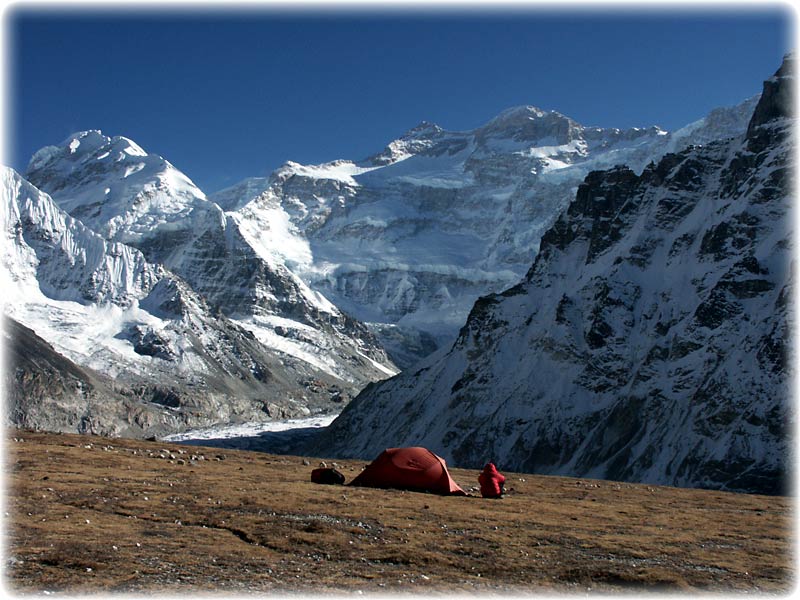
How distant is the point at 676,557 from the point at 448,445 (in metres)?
160

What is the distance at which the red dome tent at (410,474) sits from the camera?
171 ft

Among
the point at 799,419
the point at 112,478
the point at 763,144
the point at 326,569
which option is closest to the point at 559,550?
the point at 326,569

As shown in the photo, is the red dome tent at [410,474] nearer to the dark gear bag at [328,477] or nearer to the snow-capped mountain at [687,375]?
the dark gear bag at [328,477]

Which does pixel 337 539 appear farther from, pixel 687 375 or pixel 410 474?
pixel 687 375

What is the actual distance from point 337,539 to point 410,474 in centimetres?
1844

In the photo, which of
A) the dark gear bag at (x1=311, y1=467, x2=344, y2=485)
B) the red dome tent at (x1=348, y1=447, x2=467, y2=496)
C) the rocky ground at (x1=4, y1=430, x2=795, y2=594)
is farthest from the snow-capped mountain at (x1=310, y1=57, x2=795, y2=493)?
the dark gear bag at (x1=311, y1=467, x2=344, y2=485)

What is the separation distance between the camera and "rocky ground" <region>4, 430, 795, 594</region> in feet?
93.9

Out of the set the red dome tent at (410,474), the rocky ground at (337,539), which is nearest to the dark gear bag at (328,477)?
the red dome tent at (410,474)

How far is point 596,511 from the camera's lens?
49406 mm

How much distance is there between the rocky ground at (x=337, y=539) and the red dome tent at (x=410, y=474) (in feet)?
7.18

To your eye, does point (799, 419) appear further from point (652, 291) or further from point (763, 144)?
point (763, 144)

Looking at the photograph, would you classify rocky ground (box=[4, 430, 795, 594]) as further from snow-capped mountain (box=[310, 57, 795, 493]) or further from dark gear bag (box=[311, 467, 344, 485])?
snow-capped mountain (box=[310, 57, 795, 493])

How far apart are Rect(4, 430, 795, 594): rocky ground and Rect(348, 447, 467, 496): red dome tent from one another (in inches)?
86.2

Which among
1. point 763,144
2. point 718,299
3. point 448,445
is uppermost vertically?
point 763,144
